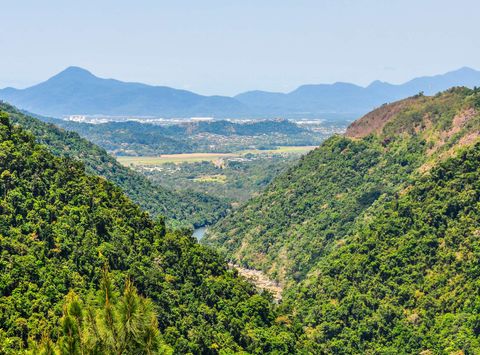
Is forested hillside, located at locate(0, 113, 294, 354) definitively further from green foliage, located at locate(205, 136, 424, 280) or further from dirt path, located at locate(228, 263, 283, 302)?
green foliage, located at locate(205, 136, 424, 280)

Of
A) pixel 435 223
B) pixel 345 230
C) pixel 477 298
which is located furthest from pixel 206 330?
pixel 345 230

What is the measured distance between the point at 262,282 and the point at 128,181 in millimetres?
79142

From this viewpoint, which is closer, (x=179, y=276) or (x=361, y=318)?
(x=179, y=276)

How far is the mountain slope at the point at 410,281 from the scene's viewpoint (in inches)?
3127

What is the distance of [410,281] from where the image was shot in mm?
88250

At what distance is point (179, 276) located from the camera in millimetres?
77812

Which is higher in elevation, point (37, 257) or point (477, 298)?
point (37, 257)

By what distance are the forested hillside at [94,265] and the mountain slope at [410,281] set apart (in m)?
10.0

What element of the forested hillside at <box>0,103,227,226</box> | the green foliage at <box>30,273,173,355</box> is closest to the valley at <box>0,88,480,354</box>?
the green foliage at <box>30,273,173,355</box>

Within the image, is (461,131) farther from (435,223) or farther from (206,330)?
(206,330)

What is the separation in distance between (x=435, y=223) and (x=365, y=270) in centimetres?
1191

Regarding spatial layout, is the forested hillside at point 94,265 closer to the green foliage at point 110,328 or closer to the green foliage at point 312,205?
the green foliage at point 110,328

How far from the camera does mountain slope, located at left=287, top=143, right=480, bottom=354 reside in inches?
3127

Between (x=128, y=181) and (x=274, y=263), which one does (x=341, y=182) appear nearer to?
(x=274, y=263)
